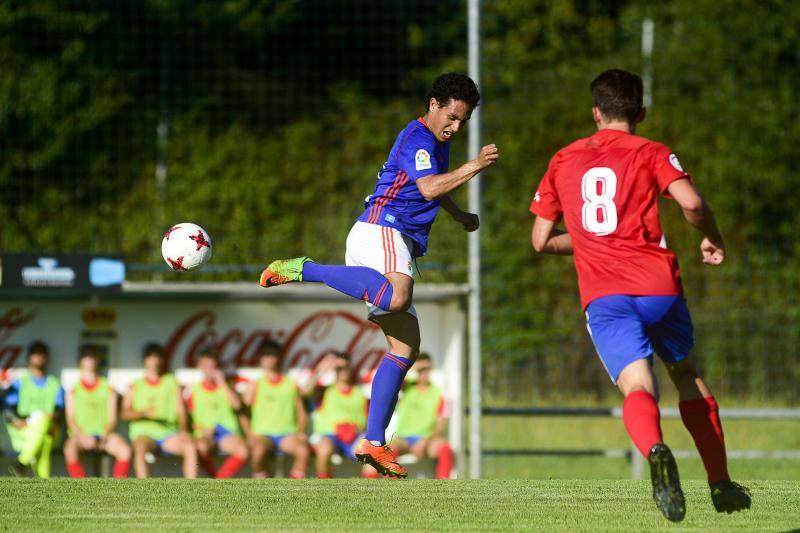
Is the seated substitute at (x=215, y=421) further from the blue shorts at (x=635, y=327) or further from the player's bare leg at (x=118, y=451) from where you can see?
the blue shorts at (x=635, y=327)

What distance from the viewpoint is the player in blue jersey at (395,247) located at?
6621mm

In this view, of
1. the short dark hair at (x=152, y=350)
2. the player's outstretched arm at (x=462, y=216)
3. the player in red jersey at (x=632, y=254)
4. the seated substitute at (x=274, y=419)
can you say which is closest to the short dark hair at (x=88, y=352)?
the short dark hair at (x=152, y=350)

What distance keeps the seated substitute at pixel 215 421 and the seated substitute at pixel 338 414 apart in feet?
2.32

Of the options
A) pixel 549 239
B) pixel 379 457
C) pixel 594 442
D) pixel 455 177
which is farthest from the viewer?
pixel 594 442

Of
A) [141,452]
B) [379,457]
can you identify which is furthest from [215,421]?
[379,457]

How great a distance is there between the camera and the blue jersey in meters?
6.73

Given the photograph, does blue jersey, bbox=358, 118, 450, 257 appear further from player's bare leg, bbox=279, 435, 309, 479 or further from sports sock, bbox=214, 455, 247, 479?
sports sock, bbox=214, 455, 247, 479

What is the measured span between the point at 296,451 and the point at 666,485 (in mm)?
6490

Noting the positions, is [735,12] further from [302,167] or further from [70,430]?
[70,430]

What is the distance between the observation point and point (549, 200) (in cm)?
548

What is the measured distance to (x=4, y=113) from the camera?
15039mm

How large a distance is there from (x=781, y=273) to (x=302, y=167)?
7067mm

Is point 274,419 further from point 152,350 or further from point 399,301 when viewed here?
point 399,301

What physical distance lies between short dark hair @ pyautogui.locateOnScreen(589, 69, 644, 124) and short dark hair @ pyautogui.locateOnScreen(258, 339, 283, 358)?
6.32 meters
